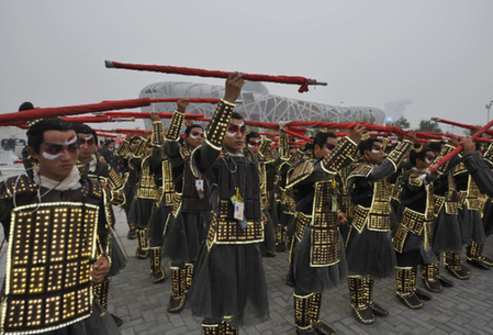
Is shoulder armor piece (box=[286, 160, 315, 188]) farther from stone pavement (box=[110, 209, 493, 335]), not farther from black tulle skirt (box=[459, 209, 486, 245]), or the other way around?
black tulle skirt (box=[459, 209, 486, 245])

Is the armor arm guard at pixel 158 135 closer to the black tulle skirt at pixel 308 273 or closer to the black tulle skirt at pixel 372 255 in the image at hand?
the black tulle skirt at pixel 308 273

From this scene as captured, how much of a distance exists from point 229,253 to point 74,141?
5.94ft

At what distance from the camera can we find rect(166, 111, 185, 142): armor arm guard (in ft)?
13.3

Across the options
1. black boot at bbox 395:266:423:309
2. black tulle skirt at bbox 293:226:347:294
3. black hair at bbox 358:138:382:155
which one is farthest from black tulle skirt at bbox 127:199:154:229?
black boot at bbox 395:266:423:309

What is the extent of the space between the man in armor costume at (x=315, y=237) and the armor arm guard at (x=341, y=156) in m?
0.06

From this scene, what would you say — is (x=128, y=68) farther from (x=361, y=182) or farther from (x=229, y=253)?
(x=361, y=182)

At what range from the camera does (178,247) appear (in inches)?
187

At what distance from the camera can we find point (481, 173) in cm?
404

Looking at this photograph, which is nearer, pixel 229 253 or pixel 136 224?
pixel 229 253

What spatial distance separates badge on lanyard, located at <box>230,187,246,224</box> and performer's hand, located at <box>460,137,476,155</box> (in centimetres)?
340

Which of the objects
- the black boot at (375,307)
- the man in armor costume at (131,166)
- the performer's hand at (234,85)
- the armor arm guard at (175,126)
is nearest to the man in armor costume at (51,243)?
the performer's hand at (234,85)

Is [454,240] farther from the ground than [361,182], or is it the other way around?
[361,182]

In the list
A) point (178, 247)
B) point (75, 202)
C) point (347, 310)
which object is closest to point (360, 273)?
point (347, 310)

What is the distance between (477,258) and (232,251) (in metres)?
7.06
